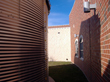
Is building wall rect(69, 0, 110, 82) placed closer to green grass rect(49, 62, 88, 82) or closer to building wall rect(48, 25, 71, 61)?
green grass rect(49, 62, 88, 82)

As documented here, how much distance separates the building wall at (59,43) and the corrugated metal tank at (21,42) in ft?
38.8

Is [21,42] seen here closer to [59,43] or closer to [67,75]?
[67,75]

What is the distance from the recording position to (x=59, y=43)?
16453 mm

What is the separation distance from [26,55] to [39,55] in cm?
84

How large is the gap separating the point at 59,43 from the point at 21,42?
1328cm

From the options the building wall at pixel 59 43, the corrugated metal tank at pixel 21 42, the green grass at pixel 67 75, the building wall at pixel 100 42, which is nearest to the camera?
the building wall at pixel 100 42

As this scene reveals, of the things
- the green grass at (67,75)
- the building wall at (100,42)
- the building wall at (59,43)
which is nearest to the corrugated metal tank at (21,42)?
the building wall at (100,42)

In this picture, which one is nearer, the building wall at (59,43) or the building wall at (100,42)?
the building wall at (100,42)

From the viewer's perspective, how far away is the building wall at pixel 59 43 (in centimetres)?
1620

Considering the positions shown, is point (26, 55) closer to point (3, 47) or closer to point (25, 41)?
point (25, 41)

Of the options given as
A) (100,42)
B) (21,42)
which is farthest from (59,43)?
(100,42)

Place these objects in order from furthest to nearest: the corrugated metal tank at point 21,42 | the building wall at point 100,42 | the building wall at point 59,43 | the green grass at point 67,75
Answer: the building wall at point 59,43, the green grass at point 67,75, the corrugated metal tank at point 21,42, the building wall at point 100,42

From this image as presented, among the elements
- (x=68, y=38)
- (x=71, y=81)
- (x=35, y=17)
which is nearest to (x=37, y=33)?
(x=35, y=17)

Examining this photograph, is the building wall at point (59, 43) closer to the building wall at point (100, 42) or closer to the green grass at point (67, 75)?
the green grass at point (67, 75)
